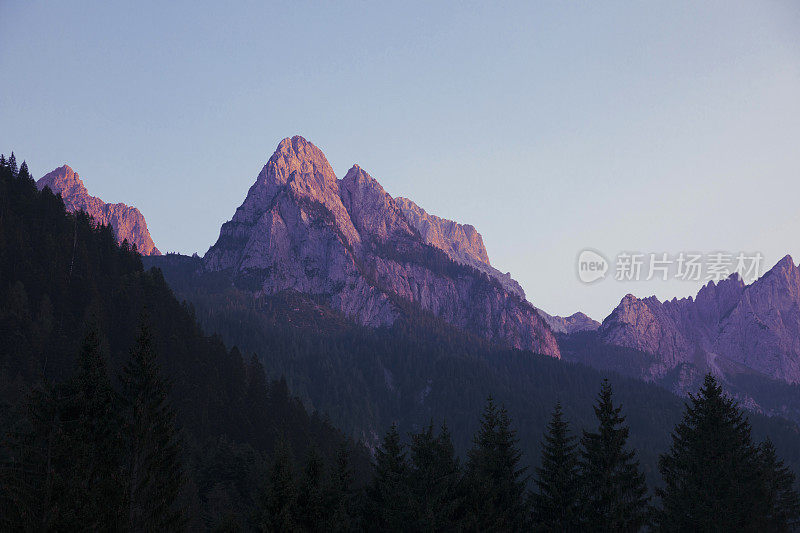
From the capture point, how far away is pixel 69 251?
10950 centimetres

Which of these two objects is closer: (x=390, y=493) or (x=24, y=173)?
(x=390, y=493)

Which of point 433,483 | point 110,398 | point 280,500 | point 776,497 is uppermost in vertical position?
point 110,398

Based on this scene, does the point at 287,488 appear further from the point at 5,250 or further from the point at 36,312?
the point at 5,250

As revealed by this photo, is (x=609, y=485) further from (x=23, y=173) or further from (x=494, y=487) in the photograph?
(x=23, y=173)

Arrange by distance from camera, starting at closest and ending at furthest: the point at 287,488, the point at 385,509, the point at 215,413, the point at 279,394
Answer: the point at 287,488 → the point at 385,509 → the point at 215,413 → the point at 279,394

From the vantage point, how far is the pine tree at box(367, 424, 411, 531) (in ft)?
135

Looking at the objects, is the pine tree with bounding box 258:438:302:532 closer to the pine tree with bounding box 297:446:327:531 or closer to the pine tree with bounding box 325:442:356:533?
the pine tree with bounding box 297:446:327:531

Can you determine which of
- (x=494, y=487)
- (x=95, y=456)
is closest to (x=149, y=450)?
(x=95, y=456)

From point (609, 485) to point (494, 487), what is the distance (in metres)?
7.71

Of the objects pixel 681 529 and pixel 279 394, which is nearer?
pixel 681 529

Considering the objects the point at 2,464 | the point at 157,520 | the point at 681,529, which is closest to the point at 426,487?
the point at 157,520

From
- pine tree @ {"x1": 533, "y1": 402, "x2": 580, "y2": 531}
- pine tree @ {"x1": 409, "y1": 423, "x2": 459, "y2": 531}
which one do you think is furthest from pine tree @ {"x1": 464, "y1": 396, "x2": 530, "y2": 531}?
pine tree @ {"x1": 533, "y1": 402, "x2": 580, "y2": 531}

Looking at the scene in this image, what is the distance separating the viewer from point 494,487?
1704 inches

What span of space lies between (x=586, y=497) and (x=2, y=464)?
3631 cm
